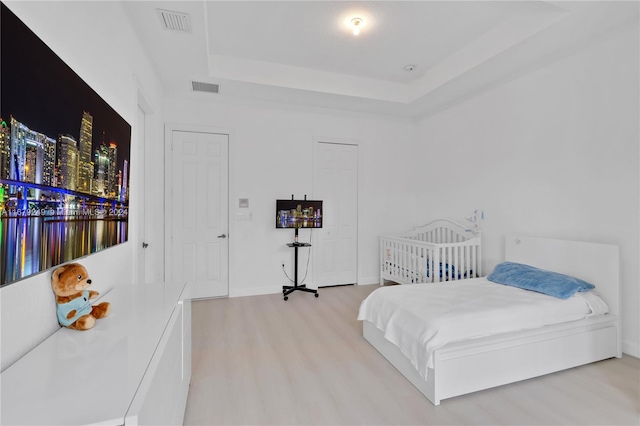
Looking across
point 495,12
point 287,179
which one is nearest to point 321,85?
point 287,179

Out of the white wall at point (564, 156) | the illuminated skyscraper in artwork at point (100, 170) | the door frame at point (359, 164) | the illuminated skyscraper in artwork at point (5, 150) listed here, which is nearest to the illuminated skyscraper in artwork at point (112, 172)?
the illuminated skyscraper in artwork at point (100, 170)

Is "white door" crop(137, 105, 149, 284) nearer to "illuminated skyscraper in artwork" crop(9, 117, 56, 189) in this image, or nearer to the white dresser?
the white dresser

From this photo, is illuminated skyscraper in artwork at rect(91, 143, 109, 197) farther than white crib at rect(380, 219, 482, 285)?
No

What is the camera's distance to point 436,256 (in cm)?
349

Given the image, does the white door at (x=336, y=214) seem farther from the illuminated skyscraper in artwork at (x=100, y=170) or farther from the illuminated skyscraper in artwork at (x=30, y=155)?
the illuminated skyscraper in artwork at (x=30, y=155)

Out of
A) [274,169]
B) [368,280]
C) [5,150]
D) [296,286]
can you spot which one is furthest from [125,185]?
[368,280]

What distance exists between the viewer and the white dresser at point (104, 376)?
70 centimetres

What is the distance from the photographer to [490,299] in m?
2.32

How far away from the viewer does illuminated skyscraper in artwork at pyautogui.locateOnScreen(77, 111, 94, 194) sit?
1.34m

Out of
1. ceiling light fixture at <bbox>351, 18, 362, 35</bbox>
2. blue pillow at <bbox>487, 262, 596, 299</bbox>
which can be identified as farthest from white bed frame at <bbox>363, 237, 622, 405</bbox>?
ceiling light fixture at <bbox>351, 18, 362, 35</bbox>

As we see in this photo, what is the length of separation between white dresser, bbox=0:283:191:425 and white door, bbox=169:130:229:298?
2.51m

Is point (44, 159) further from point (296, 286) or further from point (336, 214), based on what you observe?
point (336, 214)

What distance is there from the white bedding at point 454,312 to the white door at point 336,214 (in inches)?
72.8

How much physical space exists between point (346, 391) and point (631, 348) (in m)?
2.37
